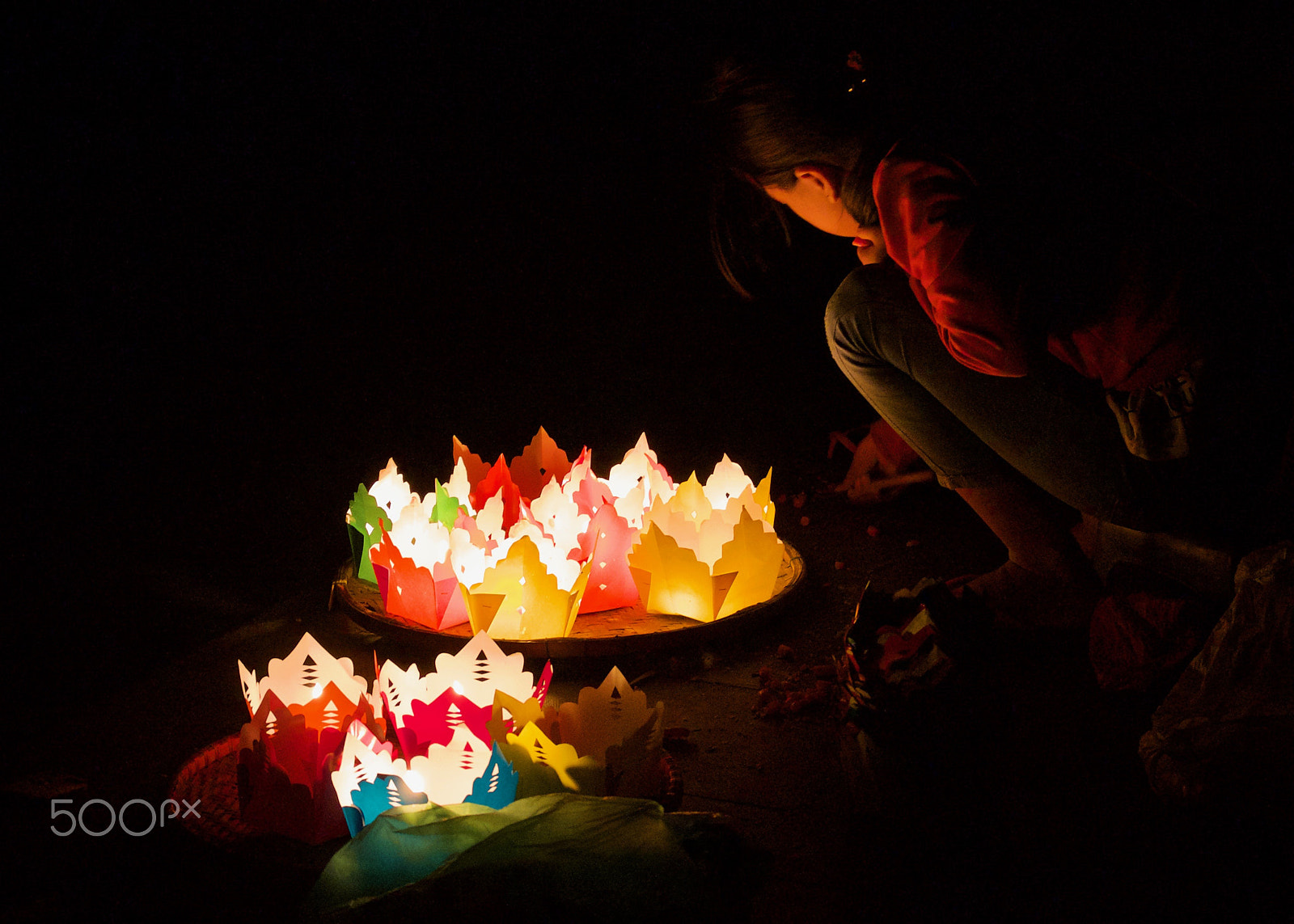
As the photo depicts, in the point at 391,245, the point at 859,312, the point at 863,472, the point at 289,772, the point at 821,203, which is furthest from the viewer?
the point at 391,245

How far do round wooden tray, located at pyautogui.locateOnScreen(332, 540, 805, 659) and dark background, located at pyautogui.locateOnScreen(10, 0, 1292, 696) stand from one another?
39cm

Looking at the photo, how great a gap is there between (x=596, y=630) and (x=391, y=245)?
2.28m

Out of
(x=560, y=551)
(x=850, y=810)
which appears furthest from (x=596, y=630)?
(x=850, y=810)

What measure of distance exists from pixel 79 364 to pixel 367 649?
1315 mm

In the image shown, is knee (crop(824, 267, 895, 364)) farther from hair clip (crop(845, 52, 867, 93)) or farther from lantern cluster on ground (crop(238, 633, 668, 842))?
lantern cluster on ground (crop(238, 633, 668, 842))

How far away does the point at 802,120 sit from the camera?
188 centimetres

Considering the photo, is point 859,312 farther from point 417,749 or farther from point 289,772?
point 289,772

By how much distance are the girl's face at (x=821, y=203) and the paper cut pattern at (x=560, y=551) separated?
29.2 inches

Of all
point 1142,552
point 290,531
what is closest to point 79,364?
point 290,531

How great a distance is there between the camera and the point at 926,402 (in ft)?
7.51

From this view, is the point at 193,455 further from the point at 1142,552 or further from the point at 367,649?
the point at 1142,552

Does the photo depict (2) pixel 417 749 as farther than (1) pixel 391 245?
No

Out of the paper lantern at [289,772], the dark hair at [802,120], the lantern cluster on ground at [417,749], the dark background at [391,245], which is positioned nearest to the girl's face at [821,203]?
the dark hair at [802,120]

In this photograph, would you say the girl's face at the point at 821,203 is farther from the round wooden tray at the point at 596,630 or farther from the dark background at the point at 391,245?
the round wooden tray at the point at 596,630
